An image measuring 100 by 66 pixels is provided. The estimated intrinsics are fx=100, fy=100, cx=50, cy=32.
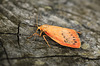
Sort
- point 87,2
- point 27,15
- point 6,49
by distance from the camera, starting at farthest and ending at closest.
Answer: point 87,2
point 27,15
point 6,49

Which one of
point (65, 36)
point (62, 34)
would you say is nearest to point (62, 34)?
point (62, 34)

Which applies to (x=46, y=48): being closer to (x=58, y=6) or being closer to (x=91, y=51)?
(x=91, y=51)

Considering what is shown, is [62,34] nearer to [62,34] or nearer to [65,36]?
[62,34]

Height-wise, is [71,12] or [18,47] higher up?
[71,12]

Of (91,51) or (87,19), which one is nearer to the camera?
(91,51)

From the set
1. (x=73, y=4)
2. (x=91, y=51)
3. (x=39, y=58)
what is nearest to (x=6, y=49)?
(x=39, y=58)
